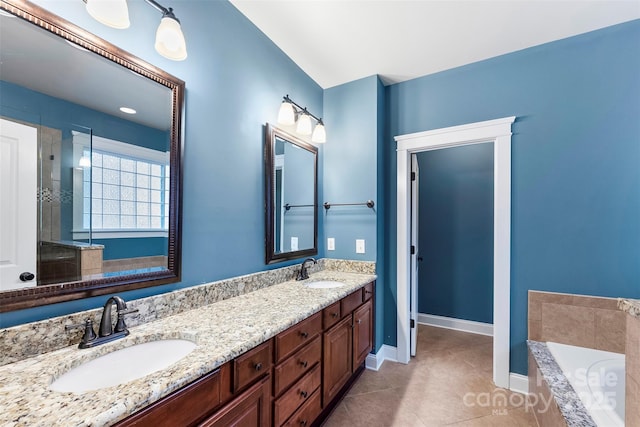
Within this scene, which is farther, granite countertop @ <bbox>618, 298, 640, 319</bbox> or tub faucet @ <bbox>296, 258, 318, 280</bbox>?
tub faucet @ <bbox>296, 258, 318, 280</bbox>

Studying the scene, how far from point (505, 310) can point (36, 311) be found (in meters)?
2.81

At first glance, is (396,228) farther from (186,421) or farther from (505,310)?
(186,421)

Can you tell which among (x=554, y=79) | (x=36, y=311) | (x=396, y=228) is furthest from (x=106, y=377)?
(x=554, y=79)

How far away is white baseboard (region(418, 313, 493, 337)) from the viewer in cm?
318

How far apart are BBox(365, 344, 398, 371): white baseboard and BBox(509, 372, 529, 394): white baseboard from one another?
91cm

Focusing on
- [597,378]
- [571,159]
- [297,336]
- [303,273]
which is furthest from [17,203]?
[571,159]

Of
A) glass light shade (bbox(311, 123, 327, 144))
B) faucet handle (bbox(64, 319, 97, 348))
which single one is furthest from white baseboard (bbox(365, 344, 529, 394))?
faucet handle (bbox(64, 319, 97, 348))

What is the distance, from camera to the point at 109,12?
1012 millimetres

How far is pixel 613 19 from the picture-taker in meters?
1.88

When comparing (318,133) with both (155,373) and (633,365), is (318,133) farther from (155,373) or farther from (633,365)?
(633,365)

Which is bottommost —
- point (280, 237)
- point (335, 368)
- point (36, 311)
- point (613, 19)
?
point (335, 368)

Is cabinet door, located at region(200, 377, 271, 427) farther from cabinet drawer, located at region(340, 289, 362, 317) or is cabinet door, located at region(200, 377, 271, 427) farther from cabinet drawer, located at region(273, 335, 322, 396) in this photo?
cabinet drawer, located at region(340, 289, 362, 317)

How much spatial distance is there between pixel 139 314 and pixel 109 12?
1204 mm

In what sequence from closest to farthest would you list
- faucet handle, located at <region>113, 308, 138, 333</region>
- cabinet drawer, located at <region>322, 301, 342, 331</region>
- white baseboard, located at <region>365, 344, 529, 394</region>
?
1. faucet handle, located at <region>113, 308, 138, 333</region>
2. cabinet drawer, located at <region>322, 301, 342, 331</region>
3. white baseboard, located at <region>365, 344, 529, 394</region>
